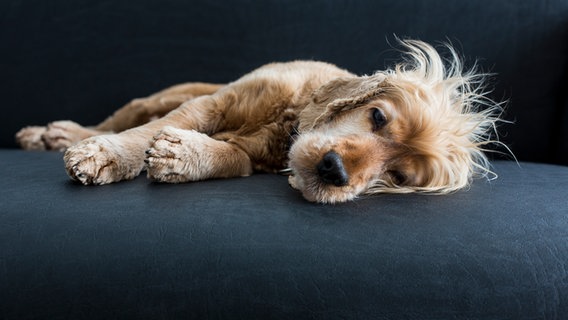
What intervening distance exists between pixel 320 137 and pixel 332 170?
19 centimetres

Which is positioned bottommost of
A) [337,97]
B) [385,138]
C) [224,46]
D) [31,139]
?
[31,139]

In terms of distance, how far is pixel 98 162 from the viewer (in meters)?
1.69

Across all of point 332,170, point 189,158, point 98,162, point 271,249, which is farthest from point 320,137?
point 98,162

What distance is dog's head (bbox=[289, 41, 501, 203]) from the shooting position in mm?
1692

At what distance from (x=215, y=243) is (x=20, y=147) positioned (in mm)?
2245

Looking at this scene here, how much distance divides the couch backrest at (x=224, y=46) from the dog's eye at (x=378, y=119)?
1146 mm

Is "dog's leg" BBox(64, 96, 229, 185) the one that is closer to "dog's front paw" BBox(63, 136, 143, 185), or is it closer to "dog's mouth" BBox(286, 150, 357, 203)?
"dog's front paw" BBox(63, 136, 143, 185)

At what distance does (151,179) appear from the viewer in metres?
1.75

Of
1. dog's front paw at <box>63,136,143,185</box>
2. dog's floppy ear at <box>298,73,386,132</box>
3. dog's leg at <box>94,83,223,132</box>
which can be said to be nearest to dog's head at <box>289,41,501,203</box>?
dog's floppy ear at <box>298,73,386,132</box>

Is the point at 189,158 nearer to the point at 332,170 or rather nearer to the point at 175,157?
the point at 175,157

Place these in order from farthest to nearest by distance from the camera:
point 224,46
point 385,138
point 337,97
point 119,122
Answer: point 224,46, point 119,122, point 337,97, point 385,138

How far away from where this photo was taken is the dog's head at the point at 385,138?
66.6 inches

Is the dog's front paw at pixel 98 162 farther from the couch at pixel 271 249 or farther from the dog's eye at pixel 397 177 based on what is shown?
the dog's eye at pixel 397 177

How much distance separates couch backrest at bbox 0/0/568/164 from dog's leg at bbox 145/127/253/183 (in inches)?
48.1
